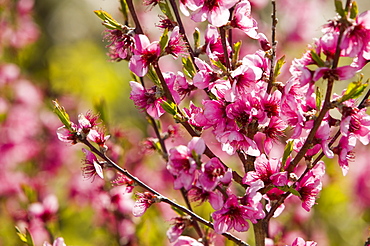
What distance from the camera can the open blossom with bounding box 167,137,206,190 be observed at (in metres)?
1.13

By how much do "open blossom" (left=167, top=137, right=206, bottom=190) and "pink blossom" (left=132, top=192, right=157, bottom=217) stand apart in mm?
180

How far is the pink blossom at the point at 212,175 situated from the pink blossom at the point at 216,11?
1.14ft

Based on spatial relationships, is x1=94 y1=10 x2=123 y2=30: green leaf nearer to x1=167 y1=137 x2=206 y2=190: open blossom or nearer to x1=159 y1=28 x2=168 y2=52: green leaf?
x1=159 y1=28 x2=168 y2=52: green leaf

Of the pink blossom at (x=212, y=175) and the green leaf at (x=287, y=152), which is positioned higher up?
the green leaf at (x=287, y=152)

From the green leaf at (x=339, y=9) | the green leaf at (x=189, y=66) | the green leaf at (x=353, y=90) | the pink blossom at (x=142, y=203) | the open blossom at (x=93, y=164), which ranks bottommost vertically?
the pink blossom at (x=142, y=203)

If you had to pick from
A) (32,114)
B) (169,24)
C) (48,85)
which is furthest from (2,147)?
(169,24)

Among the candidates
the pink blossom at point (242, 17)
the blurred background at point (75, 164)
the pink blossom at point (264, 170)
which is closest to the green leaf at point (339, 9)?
the pink blossom at point (242, 17)

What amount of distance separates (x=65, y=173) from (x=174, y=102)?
303 centimetres

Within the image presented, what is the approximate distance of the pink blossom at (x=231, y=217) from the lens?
119 centimetres

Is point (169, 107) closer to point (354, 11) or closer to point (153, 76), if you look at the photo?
point (153, 76)

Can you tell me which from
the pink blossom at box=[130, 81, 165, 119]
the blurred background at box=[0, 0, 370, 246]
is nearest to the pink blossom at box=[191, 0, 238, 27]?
the pink blossom at box=[130, 81, 165, 119]

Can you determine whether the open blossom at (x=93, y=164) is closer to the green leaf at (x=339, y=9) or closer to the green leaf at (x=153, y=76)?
the green leaf at (x=153, y=76)

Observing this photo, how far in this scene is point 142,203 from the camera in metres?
1.30

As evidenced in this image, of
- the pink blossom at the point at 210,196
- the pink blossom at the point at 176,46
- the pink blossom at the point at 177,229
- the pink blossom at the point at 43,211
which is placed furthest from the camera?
the pink blossom at the point at 43,211
